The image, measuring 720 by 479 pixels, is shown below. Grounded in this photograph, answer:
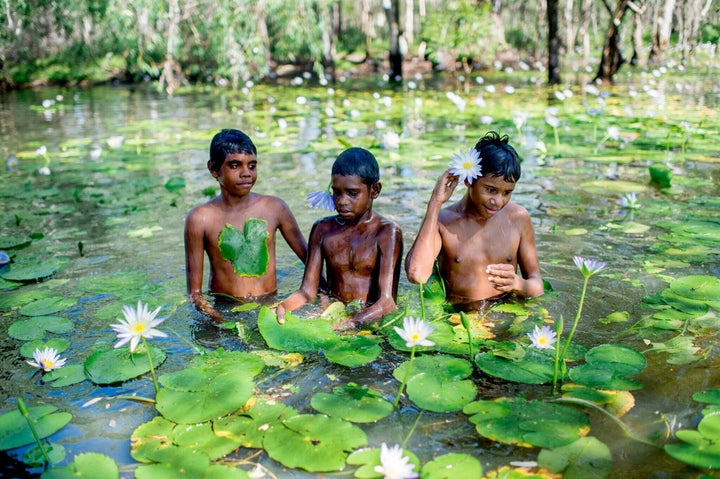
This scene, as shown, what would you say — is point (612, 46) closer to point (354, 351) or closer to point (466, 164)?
point (466, 164)

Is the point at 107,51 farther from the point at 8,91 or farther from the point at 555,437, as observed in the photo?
the point at 555,437

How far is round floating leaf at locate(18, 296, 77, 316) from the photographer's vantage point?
3.12 meters

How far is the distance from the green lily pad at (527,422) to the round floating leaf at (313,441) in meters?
0.39

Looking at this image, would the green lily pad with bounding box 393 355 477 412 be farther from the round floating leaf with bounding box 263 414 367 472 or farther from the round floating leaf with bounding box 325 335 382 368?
the round floating leaf with bounding box 263 414 367 472

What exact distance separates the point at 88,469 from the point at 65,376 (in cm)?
75

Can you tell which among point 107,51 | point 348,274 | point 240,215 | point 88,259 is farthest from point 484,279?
point 107,51

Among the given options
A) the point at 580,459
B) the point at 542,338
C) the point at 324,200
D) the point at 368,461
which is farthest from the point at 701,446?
the point at 324,200

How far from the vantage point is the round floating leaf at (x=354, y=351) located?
7.86 feet

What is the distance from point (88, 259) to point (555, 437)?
3.23m

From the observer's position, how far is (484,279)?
318 centimetres

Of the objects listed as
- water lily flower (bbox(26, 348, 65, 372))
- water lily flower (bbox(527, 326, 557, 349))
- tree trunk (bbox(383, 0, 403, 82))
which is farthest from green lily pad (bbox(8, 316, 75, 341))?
tree trunk (bbox(383, 0, 403, 82))

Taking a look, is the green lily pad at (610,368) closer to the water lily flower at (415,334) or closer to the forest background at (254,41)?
the water lily flower at (415,334)

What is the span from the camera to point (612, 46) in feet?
42.0

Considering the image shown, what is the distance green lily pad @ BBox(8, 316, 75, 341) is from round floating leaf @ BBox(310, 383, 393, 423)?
4.76ft
